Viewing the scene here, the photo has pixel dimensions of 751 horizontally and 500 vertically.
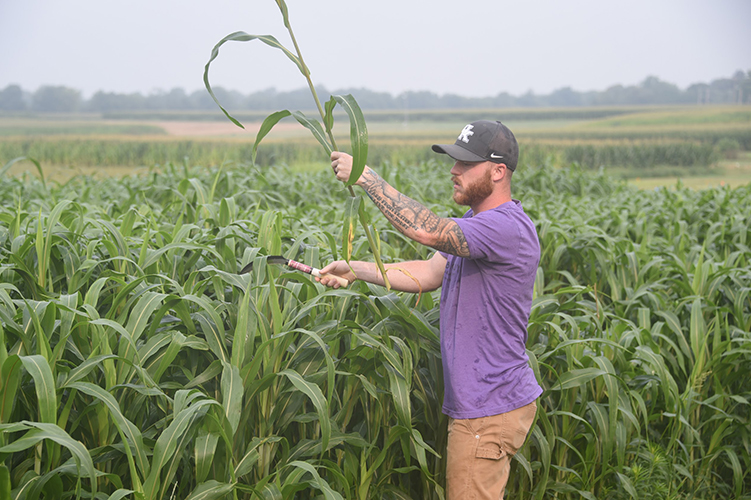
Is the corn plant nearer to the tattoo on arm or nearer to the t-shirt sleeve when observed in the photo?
the tattoo on arm

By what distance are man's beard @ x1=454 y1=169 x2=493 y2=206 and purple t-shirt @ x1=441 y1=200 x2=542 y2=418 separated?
0.08 metres

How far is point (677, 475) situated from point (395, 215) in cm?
199

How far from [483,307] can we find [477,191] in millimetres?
397

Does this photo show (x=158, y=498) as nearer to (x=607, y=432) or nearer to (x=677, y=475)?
(x=607, y=432)

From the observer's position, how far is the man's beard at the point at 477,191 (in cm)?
188

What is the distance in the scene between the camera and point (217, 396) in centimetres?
185

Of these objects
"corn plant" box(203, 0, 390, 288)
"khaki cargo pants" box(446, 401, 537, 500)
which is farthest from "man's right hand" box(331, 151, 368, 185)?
"khaki cargo pants" box(446, 401, 537, 500)

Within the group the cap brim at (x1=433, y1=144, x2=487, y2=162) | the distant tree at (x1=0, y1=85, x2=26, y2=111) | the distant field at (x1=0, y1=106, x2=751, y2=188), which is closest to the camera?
the cap brim at (x1=433, y1=144, x2=487, y2=162)

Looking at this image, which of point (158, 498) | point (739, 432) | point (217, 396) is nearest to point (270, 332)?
point (217, 396)

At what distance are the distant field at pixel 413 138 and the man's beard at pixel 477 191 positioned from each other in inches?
678

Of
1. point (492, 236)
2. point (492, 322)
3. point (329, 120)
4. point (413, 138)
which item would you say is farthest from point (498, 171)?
point (413, 138)

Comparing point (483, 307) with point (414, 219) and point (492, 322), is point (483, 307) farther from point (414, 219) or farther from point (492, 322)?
point (414, 219)

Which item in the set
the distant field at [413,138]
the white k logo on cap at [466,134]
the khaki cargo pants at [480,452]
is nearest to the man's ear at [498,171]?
the white k logo on cap at [466,134]

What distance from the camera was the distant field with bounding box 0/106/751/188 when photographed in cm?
2702
